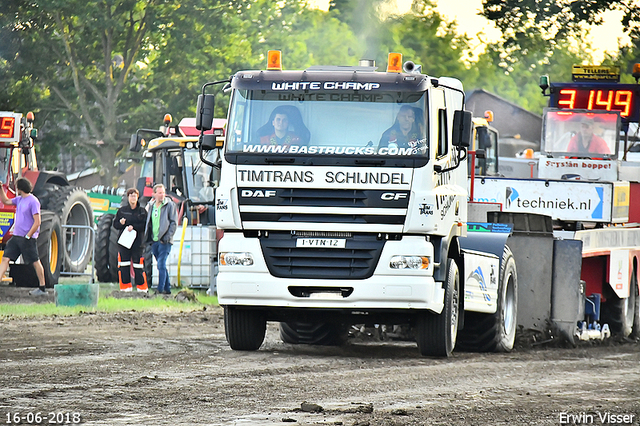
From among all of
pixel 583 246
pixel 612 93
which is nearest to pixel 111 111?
pixel 612 93

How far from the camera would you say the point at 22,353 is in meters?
11.2

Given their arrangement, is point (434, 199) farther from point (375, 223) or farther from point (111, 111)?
point (111, 111)

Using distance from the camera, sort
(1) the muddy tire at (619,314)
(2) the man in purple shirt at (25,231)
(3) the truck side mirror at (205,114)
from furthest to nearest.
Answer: (2) the man in purple shirt at (25,231) < (1) the muddy tire at (619,314) < (3) the truck side mirror at (205,114)

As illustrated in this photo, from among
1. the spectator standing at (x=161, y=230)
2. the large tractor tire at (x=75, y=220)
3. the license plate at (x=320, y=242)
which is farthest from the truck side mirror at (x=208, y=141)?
the large tractor tire at (x=75, y=220)

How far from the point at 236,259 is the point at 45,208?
12.5 meters

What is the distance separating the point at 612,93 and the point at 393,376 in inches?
486

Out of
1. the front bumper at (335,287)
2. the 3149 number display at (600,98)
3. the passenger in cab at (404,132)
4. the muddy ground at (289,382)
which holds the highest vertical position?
the 3149 number display at (600,98)

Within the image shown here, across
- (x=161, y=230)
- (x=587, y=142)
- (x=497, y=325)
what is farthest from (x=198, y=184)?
(x=497, y=325)

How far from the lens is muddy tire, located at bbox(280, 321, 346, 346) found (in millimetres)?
13688

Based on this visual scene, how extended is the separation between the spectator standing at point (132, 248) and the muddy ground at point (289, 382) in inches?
206

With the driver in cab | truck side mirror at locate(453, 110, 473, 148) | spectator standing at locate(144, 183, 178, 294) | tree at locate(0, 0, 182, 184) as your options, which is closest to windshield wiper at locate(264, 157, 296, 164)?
the driver in cab

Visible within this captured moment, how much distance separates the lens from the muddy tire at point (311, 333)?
539 inches

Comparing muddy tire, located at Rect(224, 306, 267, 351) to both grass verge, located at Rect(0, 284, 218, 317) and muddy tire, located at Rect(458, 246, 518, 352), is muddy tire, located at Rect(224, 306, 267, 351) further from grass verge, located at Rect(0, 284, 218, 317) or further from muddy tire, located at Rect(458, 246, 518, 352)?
grass verge, located at Rect(0, 284, 218, 317)

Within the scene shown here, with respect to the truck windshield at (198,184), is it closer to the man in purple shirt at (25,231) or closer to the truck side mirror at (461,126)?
the man in purple shirt at (25,231)
